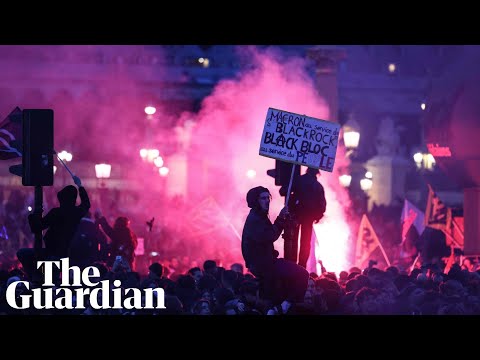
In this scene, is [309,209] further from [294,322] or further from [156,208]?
[156,208]

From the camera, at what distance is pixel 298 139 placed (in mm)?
12094

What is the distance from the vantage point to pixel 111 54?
39406mm

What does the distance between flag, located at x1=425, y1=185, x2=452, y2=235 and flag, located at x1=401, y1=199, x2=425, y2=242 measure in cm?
13

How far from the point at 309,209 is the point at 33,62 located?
84.2 ft

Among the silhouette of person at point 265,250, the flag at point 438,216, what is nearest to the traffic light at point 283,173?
the silhouette of person at point 265,250

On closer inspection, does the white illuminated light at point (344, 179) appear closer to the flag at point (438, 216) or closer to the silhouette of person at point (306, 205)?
the flag at point (438, 216)

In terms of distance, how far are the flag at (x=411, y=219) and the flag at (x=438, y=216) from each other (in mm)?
126

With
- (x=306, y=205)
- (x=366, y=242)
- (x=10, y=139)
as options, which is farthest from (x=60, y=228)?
(x=366, y=242)

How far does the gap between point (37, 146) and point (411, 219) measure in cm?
728

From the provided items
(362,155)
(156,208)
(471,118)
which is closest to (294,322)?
(471,118)

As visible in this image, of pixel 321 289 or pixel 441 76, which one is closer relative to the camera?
pixel 321 289

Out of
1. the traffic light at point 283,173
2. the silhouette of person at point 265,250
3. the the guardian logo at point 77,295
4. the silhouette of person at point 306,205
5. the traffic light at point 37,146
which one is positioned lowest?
the the guardian logo at point 77,295

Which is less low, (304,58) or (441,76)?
(304,58)

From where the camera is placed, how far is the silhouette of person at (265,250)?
11203 millimetres
